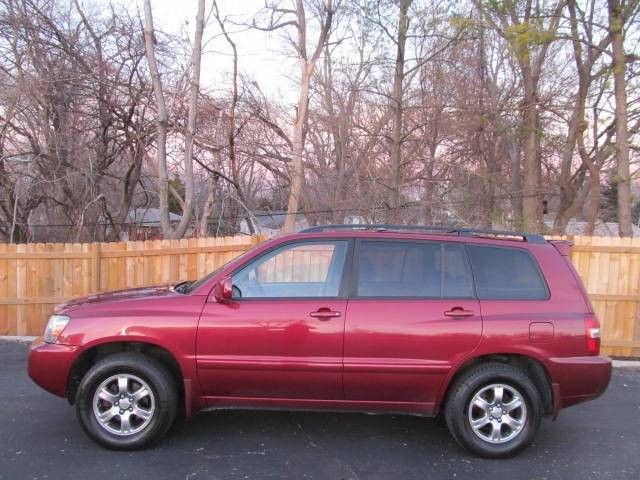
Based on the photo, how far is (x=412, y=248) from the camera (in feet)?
13.9

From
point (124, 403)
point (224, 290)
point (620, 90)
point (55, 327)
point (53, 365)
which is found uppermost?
point (620, 90)

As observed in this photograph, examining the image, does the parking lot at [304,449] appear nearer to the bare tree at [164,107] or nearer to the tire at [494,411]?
the tire at [494,411]

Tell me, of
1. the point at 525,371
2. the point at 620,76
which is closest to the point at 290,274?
the point at 525,371

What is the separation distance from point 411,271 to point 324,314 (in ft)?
2.48

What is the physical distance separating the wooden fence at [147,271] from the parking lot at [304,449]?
252 cm

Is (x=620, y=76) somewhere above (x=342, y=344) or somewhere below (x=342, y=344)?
above

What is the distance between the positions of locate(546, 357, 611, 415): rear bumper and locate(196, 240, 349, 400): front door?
1.57 meters

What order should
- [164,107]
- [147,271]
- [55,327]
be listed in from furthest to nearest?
[164,107]
[147,271]
[55,327]

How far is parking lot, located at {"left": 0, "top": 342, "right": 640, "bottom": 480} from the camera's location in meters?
3.74

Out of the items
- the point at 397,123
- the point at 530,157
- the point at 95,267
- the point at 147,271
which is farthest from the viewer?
the point at 530,157

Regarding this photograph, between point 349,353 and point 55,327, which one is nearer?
point 349,353

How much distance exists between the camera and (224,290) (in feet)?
13.1

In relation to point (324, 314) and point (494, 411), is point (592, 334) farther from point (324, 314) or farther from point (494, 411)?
point (324, 314)

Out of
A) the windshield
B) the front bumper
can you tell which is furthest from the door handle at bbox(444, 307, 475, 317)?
the front bumper
